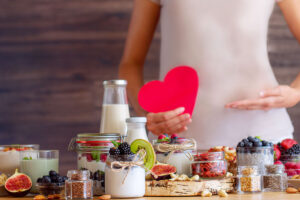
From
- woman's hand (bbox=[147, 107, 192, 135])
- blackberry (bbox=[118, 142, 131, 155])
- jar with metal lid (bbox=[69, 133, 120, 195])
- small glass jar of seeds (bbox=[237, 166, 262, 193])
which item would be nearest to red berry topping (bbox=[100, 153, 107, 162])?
jar with metal lid (bbox=[69, 133, 120, 195])

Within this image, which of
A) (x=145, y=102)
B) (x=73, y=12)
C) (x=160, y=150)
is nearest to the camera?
(x=160, y=150)

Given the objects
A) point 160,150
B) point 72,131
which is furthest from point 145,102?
point 72,131

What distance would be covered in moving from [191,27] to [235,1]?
269 mm

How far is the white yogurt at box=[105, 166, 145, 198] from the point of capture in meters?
1.31

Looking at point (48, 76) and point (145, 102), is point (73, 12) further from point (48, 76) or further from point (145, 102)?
point (145, 102)

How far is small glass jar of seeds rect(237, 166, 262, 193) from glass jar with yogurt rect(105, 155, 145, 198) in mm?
329

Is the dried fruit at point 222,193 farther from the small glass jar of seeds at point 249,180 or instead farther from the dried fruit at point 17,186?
the dried fruit at point 17,186

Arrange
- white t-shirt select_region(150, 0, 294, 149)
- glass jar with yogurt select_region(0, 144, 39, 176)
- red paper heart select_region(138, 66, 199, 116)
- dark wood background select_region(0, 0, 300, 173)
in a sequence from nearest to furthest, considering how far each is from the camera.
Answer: glass jar with yogurt select_region(0, 144, 39, 176)
red paper heart select_region(138, 66, 199, 116)
white t-shirt select_region(150, 0, 294, 149)
dark wood background select_region(0, 0, 300, 173)

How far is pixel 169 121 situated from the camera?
212 centimetres

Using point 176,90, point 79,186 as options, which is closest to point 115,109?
point 79,186

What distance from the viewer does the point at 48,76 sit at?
11.6 ft

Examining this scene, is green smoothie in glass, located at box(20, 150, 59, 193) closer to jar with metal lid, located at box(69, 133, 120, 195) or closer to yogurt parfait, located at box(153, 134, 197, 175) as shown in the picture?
jar with metal lid, located at box(69, 133, 120, 195)

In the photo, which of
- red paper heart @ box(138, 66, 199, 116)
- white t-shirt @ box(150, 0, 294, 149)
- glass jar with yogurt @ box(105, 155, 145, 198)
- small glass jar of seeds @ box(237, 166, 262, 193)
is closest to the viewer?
glass jar with yogurt @ box(105, 155, 145, 198)

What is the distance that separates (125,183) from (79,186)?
13 cm
